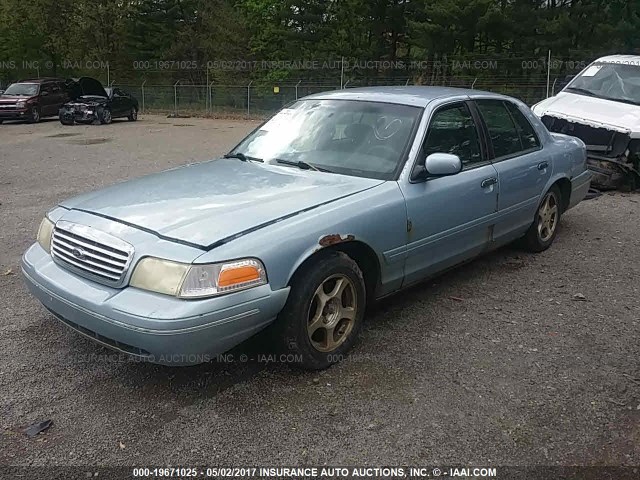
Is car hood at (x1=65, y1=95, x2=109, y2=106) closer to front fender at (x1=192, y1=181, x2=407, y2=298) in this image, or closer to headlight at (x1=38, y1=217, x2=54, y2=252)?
headlight at (x1=38, y1=217, x2=54, y2=252)

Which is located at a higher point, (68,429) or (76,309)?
(76,309)

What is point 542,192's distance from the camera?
5.36 m

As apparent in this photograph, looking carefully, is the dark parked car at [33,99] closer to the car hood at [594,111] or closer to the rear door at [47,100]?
the rear door at [47,100]

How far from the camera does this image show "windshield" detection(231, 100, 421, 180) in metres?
4.05

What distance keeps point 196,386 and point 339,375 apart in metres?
0.81

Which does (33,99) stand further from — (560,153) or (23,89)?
(560,153)

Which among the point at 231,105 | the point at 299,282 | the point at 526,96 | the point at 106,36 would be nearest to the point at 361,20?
the point at 231,105

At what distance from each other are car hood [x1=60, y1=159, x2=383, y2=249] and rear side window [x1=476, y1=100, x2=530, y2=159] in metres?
1.48

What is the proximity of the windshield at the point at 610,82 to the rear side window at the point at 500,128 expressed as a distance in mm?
4796

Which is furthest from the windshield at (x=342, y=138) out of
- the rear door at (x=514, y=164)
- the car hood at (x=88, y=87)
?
the car hood at (x=88, y=87)

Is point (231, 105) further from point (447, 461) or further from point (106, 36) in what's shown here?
point (447, 461)

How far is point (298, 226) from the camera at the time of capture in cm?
324

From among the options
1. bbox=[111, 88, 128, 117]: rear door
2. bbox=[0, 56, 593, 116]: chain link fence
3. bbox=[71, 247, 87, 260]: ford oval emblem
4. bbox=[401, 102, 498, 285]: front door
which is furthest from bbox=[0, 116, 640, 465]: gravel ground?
bbox=[111, 88, 128, 117]: rear door

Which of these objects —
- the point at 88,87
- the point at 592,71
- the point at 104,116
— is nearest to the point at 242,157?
the point at 592,71
